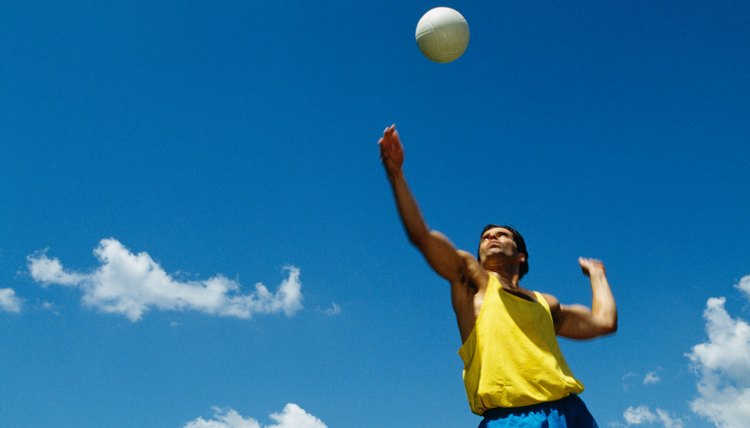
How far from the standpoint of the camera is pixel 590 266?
7121 mm

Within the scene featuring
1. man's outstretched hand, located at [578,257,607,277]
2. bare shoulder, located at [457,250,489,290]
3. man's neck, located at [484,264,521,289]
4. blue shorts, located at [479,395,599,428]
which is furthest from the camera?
man's outstretched hand, located at [578,257,607,277]

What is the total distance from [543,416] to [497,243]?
1798mm

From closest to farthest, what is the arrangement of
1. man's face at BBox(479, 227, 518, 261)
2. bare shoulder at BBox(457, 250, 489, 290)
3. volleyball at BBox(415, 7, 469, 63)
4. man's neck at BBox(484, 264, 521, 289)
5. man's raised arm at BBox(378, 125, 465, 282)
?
man's raised arm at BBox(378, 125, 465, 282) → bare shoulder at BBox(457, 250, 489, 290) → man's neck at BBox(484, 264, 521, 289) → man's face at BBox(479, 227, 518, 261) → volleyball at BBox(415, 7, 469, 63)

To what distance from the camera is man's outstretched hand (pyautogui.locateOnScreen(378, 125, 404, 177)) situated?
17.5 ft

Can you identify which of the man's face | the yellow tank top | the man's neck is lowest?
the yellow tank top

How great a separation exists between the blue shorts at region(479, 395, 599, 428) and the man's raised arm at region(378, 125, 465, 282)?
1119 mm

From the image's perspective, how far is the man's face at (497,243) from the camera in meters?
6.14

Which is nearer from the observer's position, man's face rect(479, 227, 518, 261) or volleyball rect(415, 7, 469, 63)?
man's face rect(479, 227, 518, 261)

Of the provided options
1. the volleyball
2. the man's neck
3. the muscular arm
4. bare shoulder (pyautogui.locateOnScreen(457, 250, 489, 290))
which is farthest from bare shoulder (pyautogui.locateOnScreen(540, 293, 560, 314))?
the volleyball

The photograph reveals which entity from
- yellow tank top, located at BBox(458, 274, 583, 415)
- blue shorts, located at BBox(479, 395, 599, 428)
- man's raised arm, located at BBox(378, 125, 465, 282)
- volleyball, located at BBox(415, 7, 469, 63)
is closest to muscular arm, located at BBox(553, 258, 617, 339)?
yellow tank top, located at BBox(458, 274, 583, 415)

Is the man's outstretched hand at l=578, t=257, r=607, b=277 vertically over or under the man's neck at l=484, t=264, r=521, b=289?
over

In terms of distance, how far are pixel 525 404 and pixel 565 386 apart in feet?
1.16

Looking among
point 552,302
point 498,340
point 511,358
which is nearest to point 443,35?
point 552,302

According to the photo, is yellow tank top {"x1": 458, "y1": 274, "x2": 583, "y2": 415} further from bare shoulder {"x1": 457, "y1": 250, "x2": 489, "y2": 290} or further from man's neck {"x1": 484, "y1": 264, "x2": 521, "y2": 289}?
man's neck {"x1": 484, "y1": 264, "x2": 521, "y2": 289}
